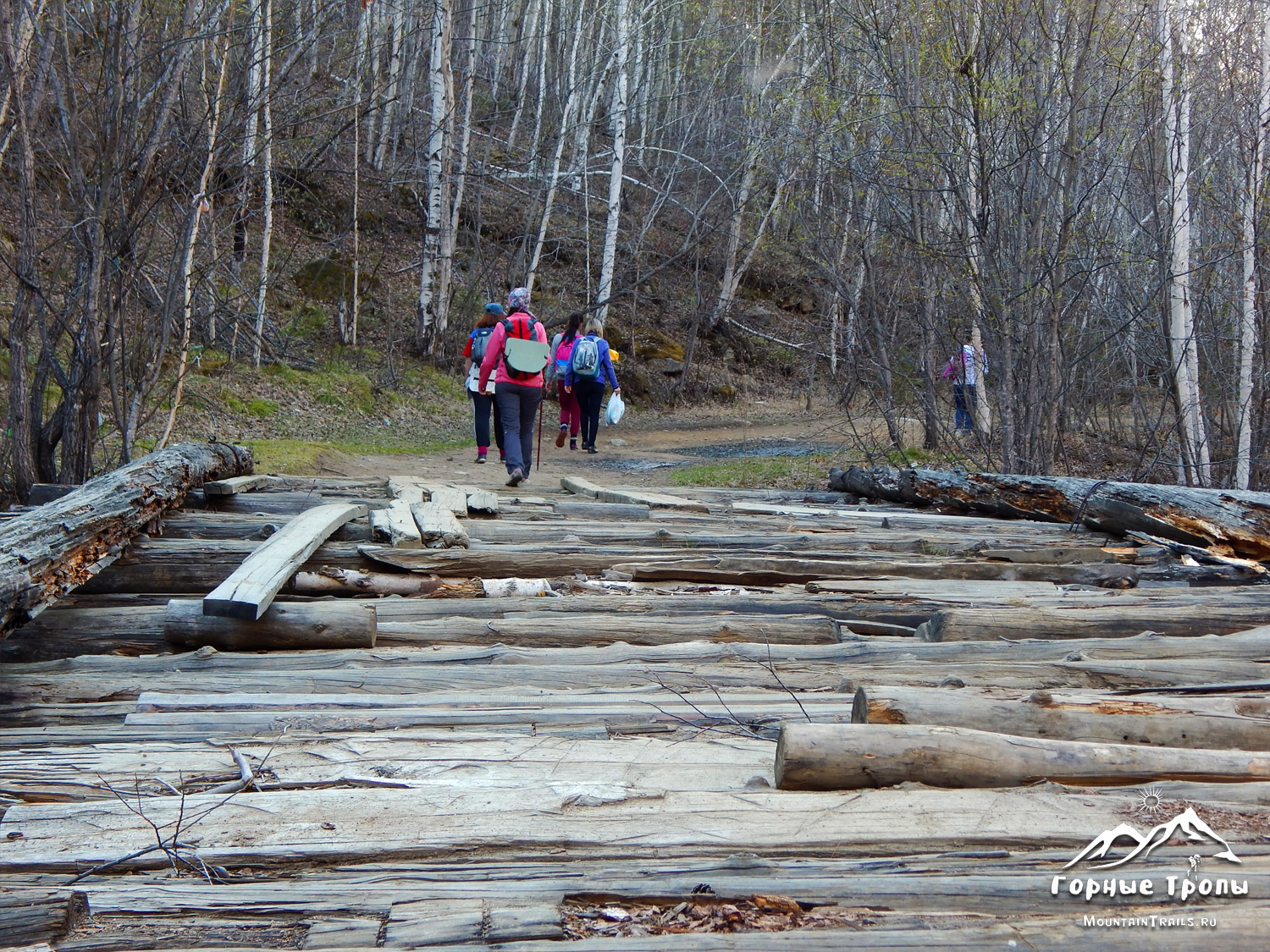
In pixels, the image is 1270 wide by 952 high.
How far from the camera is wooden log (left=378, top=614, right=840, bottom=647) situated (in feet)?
14.8

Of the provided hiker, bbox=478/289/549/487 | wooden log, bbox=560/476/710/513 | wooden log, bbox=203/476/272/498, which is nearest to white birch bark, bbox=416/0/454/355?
hiker, bbox=478/289/549/487

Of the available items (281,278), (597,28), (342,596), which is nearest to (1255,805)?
(342,596)

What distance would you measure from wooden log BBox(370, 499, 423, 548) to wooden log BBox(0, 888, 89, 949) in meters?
3.64

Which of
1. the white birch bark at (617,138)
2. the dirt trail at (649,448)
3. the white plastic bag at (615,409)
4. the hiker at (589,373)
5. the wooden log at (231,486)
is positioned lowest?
the dirt trail at (649,448)

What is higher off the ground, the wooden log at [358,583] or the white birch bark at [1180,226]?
the white birch bark at [1180,226]

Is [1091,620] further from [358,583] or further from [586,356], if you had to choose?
[586,356]

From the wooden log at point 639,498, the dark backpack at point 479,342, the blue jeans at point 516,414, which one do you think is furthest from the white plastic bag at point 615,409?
the wooden log at point 639,498

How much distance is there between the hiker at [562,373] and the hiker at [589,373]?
0.15 m

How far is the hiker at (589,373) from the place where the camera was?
15773 mm

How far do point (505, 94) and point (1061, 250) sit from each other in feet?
110

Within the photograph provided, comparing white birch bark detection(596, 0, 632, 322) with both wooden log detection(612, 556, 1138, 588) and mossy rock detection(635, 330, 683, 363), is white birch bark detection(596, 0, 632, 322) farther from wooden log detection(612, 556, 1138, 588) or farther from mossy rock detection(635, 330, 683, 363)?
wooden log detection(612, 556, 1138, 588)

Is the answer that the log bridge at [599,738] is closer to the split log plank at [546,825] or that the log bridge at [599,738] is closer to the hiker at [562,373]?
the split log plank at [546,825]

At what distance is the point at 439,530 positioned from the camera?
19.6 feet

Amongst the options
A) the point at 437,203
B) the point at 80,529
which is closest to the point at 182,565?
the point at 80,529
